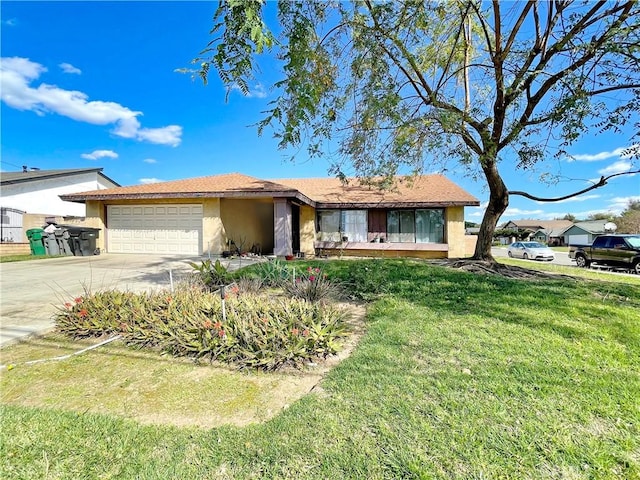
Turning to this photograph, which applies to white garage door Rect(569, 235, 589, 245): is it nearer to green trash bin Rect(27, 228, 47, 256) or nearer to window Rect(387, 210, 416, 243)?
window Rect(387, 210, 416, 243)

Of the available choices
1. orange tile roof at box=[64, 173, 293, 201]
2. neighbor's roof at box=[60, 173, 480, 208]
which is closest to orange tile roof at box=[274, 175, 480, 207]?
neighbor's roof at box=[60, 173, 480, 208]

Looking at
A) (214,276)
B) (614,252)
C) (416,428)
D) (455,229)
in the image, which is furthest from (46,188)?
(614,252)

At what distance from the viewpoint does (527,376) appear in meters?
2.68

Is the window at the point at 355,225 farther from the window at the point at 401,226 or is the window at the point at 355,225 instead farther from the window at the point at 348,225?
the window at the point at 401,226

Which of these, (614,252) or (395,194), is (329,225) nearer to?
(395,194)

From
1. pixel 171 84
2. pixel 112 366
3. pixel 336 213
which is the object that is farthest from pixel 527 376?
pixel 171 84

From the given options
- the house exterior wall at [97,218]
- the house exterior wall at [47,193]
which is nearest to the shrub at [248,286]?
the house exterior wall at [97,218]

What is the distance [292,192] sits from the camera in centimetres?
1112

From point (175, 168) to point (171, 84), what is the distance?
9.66 meters

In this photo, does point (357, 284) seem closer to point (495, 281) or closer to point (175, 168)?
point (495, 281)

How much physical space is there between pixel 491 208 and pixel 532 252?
608 inches

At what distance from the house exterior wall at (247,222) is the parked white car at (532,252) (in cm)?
1852

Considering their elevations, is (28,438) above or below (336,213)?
below

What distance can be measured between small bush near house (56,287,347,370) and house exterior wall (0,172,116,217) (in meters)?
19.5
